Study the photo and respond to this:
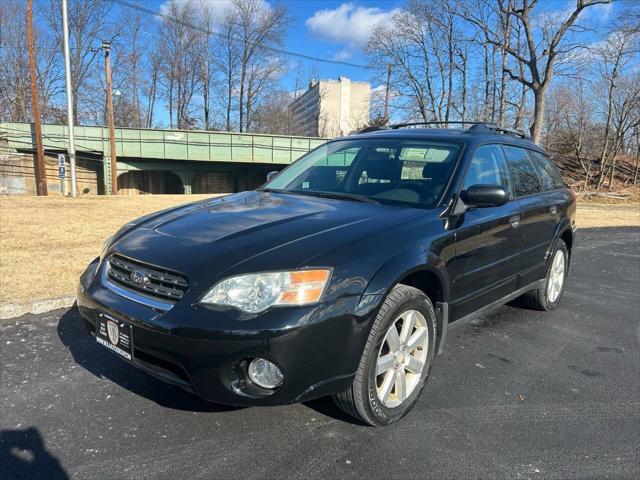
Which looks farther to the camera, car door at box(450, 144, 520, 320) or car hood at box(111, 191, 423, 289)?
car door at box(450, 144, 520, 320)

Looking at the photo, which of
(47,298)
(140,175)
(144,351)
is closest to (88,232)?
(47,298)

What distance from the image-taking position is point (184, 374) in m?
2.37

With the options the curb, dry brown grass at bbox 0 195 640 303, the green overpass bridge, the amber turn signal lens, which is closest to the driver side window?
the amber turn signal lens

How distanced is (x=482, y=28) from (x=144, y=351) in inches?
1130

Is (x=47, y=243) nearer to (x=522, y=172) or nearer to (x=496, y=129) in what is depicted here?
(x=496, y=129)

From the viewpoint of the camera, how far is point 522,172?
4340 mm

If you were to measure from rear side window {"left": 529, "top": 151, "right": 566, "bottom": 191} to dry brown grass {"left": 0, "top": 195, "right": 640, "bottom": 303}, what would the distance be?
16.0 ft

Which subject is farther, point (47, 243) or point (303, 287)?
point (47, 243)

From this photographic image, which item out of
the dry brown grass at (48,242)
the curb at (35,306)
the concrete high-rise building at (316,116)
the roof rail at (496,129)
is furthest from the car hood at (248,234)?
the concrete high-rise building at (316,116)

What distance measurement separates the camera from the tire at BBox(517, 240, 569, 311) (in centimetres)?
491

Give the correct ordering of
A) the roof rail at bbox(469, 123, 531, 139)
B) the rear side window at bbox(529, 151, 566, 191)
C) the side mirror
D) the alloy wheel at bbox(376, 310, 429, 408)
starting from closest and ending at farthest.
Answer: the alloy wheel at bbox(376, 310, 429, 408), the side mirror, the roof rail at bbox(469, 123, 531, 139), the rear side window at bbox(529, 151, 566, 191)

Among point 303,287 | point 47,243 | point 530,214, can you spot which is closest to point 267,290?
point 303,287

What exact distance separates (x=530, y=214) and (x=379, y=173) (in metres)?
1.52

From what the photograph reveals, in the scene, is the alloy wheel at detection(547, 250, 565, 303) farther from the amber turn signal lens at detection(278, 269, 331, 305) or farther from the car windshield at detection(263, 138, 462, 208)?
the amber turn signal lens at detection(278, 269, 331, 305)
